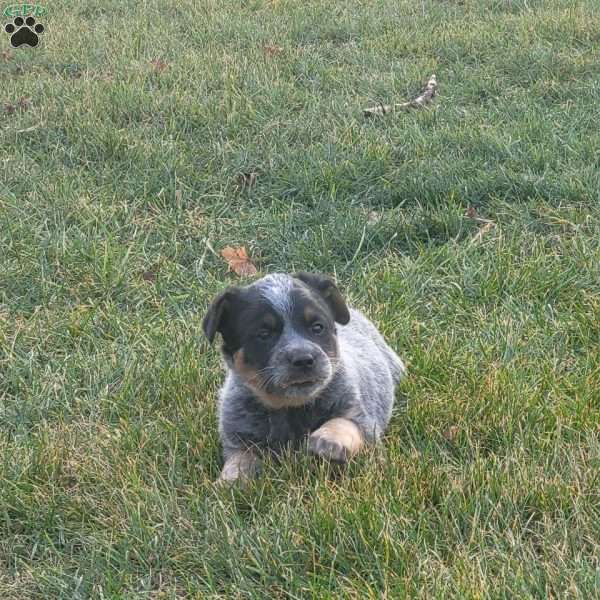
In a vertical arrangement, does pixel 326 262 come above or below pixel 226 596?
below

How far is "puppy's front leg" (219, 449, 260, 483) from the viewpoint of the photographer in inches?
141

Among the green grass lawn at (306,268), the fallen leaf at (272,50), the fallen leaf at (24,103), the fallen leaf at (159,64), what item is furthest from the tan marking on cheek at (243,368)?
the fallen leaf at (272,50)

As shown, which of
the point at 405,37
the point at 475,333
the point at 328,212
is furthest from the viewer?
the point at 405,37

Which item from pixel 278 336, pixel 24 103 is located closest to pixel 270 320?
pixel 278 336

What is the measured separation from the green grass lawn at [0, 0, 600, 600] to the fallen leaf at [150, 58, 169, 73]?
4 centimetres

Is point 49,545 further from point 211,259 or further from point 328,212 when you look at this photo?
point 328,212

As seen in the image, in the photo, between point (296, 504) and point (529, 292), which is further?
point (529, 292)

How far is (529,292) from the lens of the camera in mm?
5090

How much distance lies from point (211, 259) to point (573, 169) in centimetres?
248

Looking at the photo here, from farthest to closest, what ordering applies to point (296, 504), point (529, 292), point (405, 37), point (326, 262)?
point (405, 37), point (326, 262), point (529, 292), point (296, 504)

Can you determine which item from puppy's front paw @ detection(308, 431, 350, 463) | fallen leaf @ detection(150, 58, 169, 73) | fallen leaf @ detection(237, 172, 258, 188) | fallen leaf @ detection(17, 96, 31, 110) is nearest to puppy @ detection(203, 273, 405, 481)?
puppy's front paw @ detection(308, 431, 350, 463)

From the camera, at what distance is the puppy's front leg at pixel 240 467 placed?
3588mm

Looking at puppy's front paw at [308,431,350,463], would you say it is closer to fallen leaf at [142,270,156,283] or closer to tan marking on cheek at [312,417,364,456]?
tan marking on cheek at [312,417,364,456]

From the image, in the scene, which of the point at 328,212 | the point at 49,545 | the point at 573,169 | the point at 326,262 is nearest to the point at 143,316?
the point at 326,262
